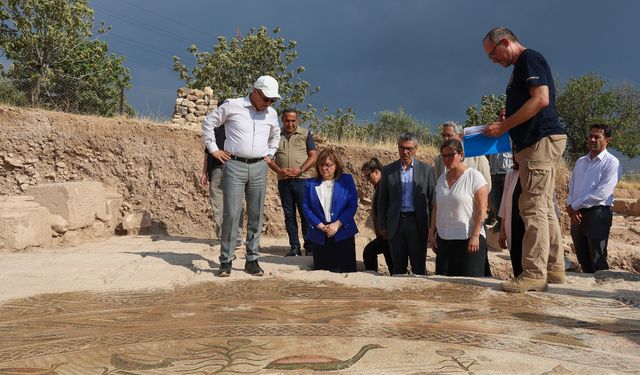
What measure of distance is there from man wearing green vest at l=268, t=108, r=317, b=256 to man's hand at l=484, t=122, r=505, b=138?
9.62 feet

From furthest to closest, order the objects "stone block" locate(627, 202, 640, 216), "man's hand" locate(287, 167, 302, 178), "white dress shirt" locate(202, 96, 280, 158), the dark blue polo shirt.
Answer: "stone block" locate(627, 202, 640, 216)
"man's hand" locate(287, 167, 302, 178)
"white dress shirt" locate(202, 96, 280, 158)
the dark blue polo shirt

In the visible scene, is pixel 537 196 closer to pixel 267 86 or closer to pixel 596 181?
pixel 596 181

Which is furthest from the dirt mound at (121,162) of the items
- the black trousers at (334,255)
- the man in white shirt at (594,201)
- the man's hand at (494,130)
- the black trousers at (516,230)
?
the man's hand at (494,130)

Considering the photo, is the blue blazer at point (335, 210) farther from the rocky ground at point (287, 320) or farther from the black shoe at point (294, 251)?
the black shoe at point (294, 251)

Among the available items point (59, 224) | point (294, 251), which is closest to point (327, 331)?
point (294, 251)

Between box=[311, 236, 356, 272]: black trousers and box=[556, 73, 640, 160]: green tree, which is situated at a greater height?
box=[556, 73, 640, 160]: green tree

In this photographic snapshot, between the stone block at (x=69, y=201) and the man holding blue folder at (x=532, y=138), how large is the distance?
624 cm

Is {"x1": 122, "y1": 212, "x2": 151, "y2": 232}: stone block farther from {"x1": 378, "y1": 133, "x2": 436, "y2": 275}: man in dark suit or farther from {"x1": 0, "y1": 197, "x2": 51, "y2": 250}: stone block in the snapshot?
{"x1": 378, "y1": 133, "x2": 436, "y2": 275}: man in dark suit

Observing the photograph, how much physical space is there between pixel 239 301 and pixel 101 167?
7.37m

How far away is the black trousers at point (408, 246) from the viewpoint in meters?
4.70

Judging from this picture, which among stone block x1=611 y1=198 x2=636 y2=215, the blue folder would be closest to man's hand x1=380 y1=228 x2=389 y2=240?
the blue folder

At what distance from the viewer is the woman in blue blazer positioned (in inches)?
198

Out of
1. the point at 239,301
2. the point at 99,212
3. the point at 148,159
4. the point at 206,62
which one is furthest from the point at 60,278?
the point at 206,62

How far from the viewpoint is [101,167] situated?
9797 millimetres
